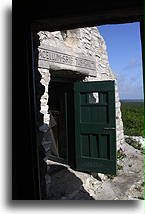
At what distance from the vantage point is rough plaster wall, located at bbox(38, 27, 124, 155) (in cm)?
445

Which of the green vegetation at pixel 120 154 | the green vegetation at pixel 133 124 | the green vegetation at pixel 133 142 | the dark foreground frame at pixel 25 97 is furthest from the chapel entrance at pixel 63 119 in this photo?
the green vegetation at pixel 133 124

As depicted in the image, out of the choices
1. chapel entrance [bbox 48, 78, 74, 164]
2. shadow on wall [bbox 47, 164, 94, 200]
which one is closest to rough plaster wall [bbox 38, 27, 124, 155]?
chapel entrance [bbox 48, 78, 74, 164]

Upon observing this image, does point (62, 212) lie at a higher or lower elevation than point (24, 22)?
lower

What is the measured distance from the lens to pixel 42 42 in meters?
4.34

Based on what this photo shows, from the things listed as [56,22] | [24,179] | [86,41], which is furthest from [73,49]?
[24,179]

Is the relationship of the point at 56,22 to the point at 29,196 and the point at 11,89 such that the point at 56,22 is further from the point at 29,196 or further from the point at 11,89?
the point at 29,196

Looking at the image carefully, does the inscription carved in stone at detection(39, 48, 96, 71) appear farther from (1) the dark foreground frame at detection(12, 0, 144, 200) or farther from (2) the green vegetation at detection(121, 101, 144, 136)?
(2) the green vegetation at detection(121, 101, 144, 136)

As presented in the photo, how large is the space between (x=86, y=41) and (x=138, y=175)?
303 cm

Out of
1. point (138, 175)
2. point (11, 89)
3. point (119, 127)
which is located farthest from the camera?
point (119, 127)

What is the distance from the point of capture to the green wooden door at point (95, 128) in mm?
5152

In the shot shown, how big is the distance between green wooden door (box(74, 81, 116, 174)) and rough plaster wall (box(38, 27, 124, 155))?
1.94 ft

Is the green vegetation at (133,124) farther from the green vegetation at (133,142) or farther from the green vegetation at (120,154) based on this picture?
the green vegetation at (120,154)

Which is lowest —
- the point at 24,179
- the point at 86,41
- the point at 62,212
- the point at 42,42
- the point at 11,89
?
the point at 62,212

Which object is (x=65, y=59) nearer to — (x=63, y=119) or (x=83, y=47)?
(x=83, y=47)
